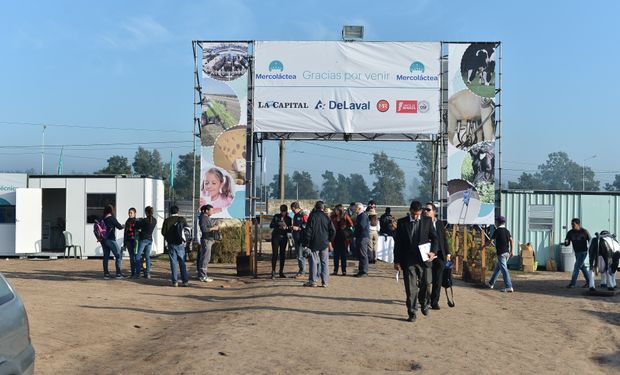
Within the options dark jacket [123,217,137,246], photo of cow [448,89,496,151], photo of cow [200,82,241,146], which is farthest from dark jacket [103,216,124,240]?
photo of cow [448,89,496,151]

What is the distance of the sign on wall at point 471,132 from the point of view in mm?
20047

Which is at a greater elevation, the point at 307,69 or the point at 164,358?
the point at 307,69

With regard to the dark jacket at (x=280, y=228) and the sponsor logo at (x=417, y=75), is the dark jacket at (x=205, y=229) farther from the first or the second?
the sponsor logo at (x=417, y=75)

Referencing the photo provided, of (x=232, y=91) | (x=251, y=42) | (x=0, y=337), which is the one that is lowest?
(x=0, y=337)

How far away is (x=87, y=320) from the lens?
36.1 feet

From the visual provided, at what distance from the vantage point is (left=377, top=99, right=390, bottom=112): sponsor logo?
65.6 ft

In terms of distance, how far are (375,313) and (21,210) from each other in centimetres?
1616

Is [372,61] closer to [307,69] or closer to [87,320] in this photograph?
[307,69]

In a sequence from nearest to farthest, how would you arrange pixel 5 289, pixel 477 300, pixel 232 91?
pixel 5 289 → pixel 477 300 → pixel 232 91

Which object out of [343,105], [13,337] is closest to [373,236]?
[343,105]

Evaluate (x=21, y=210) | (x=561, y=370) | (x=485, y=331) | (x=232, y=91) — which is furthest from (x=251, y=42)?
(x=561, y=370)

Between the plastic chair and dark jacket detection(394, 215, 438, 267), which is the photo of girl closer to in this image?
the plastic chair

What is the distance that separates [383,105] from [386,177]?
95794 millimetres

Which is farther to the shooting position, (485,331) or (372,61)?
(372,61)
